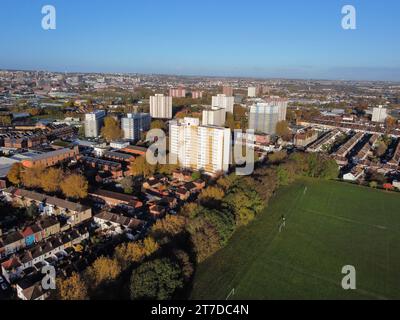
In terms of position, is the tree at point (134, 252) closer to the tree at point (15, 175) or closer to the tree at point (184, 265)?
the tree at point (184, 265)

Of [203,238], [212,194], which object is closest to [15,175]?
[212,194]

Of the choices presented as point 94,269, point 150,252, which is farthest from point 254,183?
point 94,269

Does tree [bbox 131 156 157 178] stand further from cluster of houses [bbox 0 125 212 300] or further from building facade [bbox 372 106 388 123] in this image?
building facade [bbox 372 106 388 123]

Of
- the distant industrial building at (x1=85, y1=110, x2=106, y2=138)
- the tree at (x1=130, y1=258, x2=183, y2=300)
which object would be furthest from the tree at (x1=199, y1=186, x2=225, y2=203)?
the distant industrial building at (x1=85, y1=110, x2=106, y2=138)

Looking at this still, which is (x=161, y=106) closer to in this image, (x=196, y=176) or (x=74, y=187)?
(x=196, y=176)

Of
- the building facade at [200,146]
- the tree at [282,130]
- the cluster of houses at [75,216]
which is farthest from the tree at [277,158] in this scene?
the tree at [282,130]
